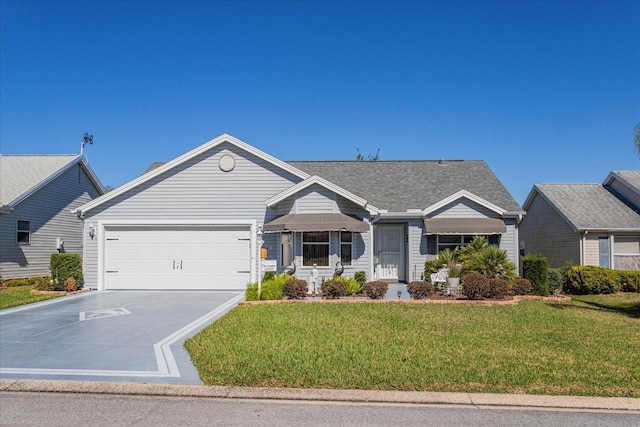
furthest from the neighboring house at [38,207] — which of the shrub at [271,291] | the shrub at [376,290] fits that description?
the shrub at [376,290]

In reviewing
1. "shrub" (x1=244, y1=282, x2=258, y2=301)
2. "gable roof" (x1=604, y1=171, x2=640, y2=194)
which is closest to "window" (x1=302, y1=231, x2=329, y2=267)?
"shrub" (x1=244, y1=282, x2=258, y2=301)

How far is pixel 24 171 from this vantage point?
22969 millimetres

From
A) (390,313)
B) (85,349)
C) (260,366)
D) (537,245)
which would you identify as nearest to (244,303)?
(390,313)

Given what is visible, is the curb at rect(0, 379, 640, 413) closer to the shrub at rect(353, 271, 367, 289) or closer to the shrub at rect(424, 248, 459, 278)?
the shrub at rect(353, 271, 367, 289)

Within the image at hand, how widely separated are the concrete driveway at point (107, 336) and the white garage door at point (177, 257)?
5.39 feet

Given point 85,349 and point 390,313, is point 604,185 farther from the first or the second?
point 85,349

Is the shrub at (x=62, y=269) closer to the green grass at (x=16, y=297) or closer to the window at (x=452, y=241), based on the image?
the green grass at (x=16, y=297)

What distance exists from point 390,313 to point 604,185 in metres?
18.4

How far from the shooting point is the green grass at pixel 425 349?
6.42m

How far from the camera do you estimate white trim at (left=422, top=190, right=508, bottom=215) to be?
18.1 metres

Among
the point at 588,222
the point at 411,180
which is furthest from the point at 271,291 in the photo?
the point at 588,222

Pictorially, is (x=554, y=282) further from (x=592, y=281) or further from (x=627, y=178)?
(x=627, y=178)

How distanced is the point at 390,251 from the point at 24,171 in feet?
58.8

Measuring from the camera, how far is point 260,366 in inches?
275
